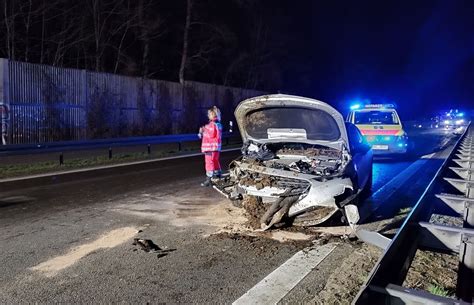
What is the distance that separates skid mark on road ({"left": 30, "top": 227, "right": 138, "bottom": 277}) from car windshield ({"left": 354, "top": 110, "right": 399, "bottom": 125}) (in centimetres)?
1055

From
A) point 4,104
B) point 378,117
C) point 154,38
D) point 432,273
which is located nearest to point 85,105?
point 4,104

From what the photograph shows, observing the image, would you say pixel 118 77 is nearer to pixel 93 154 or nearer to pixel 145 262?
pixel 93 154

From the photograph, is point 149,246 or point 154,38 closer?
point 149,246

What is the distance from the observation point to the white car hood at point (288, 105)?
20.7 ft

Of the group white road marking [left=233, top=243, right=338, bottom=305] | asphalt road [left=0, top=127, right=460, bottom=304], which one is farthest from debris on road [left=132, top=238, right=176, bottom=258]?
white road marking [left=233, top=243, right=338, bottom=305]

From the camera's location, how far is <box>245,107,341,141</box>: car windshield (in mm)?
6648

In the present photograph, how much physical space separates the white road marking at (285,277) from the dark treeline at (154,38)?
18204 mm

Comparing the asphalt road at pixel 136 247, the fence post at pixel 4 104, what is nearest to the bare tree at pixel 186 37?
the fence post at pixel 4 104

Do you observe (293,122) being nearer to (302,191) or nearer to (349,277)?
(302,191)

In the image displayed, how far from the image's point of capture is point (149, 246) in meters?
5.38

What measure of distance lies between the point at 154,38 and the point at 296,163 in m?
22.6

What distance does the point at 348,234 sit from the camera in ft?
19.5

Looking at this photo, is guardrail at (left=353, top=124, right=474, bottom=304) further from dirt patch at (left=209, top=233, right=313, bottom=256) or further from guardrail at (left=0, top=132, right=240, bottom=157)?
guardrail at (left=0, top=132, right=240, bottom=157)

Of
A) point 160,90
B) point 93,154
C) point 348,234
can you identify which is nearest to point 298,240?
point 348,234
